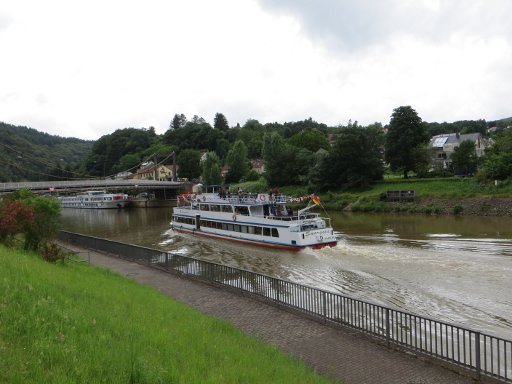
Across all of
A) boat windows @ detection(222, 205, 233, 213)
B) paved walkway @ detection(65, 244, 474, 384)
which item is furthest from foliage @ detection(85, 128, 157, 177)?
paved walkway @ detection(65, 244, 474, 384)

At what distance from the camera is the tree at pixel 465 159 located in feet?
223

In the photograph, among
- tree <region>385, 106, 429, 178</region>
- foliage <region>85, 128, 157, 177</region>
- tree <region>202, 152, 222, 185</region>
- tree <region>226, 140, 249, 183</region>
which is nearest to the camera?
tree <region>385, 106, 429, 178</region>

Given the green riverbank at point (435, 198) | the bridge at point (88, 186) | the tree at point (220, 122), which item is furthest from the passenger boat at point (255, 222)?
the tree at point (220, 122)

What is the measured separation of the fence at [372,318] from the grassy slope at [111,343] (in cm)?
307

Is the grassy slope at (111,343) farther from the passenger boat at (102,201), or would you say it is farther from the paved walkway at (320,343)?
the passenger boat at (102,201)

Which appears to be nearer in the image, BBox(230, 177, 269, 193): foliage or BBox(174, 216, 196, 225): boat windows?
BBox(174, 216, 196, 225): boat windows

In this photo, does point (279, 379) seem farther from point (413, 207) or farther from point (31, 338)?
point (413, 207)

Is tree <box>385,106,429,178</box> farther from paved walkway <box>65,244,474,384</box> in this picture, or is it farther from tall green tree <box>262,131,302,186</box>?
paved walkway <box>65,244,474,384</box>

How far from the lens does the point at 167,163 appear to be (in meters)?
160

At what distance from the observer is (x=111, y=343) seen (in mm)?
7695

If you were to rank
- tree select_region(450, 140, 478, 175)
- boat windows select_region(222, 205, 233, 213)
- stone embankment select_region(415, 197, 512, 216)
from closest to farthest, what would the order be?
boat windows select_region(222, 205, 233, 213)
stone embankment select_region(415, 197, 512, 216)
tree select_region(450, 140, 478, 175)

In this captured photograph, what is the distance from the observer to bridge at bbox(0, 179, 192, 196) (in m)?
63.3

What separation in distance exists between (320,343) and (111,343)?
574 cm

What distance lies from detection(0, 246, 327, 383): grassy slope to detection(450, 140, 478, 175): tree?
65707 millimetres
